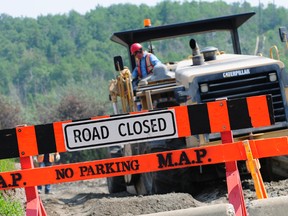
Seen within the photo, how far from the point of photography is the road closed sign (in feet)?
26.0

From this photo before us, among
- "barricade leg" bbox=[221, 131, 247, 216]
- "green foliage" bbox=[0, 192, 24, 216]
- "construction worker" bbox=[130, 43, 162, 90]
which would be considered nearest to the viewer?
"barricade leg" bbox=[221, 131, 247, 216]

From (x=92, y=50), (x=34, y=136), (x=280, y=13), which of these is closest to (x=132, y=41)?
(x=34, y=136)

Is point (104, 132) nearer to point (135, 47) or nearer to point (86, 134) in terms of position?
point (86, 134)

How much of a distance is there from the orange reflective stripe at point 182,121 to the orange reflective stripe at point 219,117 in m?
0.19

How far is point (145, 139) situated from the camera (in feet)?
25.9

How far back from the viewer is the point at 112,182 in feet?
55.5

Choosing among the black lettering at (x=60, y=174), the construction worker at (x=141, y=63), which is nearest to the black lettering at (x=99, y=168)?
the black lettering at (x=60, y=174)

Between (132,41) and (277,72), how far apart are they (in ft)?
11.3

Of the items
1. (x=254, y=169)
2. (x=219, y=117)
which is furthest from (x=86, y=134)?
(x=254, y=169)

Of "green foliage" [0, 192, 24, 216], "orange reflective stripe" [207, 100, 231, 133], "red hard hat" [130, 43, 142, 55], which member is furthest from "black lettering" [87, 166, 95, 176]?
"red hard hat" [130, 43, 142, 55]

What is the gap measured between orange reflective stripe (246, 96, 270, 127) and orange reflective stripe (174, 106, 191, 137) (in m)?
0.52

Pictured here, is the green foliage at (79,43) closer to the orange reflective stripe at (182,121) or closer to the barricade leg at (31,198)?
the barricade leg at (31,198)

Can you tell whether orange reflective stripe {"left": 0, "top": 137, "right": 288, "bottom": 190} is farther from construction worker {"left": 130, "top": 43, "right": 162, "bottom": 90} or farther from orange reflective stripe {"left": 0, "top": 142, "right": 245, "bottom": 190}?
construction worker {"left": 130, "top": 43, "right": 162, "bottom": 90}

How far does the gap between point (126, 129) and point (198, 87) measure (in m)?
4.42
